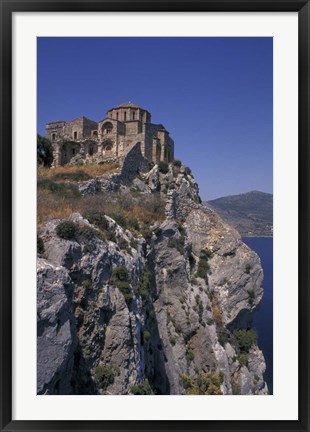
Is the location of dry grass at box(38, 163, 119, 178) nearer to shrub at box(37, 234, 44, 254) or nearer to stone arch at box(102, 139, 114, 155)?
stone arch at box(102, 139, 114, 155)

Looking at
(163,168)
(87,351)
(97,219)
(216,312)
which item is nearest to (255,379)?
(216,312)

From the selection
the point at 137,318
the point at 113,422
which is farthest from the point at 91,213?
the point at 113,422

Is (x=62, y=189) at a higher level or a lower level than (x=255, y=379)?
higher

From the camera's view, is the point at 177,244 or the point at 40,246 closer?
the point at 40,246

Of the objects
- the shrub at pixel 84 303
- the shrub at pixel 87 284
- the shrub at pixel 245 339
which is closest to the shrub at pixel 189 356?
the shrub at pixel 245 339

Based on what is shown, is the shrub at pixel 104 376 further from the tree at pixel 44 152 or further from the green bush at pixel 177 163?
the green bush at pixel 177 163

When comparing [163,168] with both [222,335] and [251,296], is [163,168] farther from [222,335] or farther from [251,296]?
[222,335]
